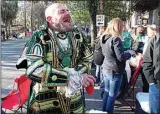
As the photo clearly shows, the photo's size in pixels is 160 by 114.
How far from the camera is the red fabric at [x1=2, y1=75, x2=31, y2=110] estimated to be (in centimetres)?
375

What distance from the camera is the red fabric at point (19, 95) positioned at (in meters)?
3.75

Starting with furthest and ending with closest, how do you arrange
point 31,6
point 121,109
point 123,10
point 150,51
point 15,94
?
point 31,6, point 123,10, point 121,109, point 150,51, point 15,94

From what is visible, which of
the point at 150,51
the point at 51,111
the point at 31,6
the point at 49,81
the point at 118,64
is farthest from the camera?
the point at 31,6

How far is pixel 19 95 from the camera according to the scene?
400 cm

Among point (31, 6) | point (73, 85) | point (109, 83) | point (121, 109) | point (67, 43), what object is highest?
point (31, 6)

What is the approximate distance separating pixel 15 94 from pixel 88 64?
1.73 m

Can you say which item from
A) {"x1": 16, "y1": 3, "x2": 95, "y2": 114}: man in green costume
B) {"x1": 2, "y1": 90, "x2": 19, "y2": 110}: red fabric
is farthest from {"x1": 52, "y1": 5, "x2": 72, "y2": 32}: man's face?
{"x1": 2, "y1": 90, "x2": 19, "y2": 110}: red fabric

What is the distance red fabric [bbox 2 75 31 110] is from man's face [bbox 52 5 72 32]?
1304mm

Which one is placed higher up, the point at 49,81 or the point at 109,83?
the point at 49,81

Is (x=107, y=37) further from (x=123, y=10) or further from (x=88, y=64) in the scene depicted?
(x=123, y=10)

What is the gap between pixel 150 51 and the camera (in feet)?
14.5

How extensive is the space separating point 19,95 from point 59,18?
176 cm

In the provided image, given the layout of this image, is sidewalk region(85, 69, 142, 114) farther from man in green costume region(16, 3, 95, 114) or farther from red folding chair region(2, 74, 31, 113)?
man in green costume region(16, 3, 95, 114)

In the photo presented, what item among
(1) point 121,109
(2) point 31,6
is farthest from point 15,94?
(2) point 31,6
